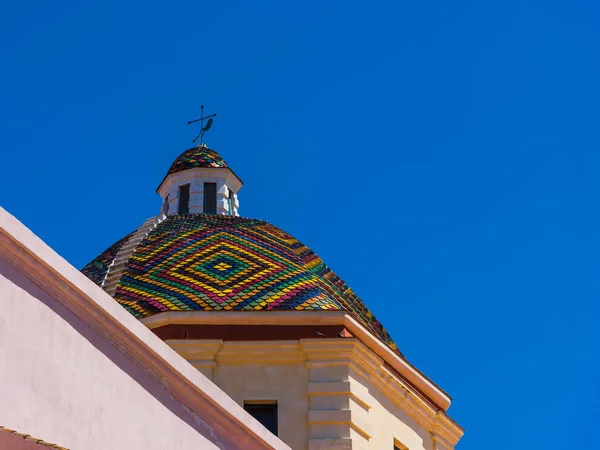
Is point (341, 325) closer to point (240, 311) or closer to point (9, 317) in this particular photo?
point (240, 311)

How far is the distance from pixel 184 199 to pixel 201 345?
4907 mm

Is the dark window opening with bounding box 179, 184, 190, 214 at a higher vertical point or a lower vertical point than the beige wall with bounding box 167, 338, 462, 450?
higher

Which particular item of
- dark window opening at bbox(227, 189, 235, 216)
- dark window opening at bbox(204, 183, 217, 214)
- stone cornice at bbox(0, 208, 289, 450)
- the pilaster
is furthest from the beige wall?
dark window opening at bbox(227, 189, 235, 216)

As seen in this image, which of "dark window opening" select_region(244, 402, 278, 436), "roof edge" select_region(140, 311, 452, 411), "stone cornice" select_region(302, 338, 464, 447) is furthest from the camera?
"roof edge" select_region(140, 311, 452, 411)

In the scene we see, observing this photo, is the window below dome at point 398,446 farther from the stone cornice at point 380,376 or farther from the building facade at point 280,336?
the stone cornice at point 380,376

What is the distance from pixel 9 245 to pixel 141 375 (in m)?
1.12

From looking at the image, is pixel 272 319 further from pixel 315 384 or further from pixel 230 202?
pixel 230 202

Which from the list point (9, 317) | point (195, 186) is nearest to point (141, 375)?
point (9, 317)

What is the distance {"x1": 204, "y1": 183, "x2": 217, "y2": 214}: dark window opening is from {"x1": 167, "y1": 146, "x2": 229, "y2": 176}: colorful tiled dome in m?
0.36

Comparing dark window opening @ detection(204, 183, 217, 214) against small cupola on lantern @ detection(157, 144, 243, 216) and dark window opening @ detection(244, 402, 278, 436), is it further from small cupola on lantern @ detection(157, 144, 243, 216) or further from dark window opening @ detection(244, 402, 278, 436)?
dark window opening @ detection(244, 402, 278, 436)

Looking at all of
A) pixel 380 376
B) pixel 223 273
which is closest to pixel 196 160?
pixel 223 273

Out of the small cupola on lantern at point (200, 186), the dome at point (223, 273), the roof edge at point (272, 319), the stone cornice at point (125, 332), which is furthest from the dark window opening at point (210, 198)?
the stone cornice at point (125, 332)

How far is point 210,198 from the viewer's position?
17969 mm

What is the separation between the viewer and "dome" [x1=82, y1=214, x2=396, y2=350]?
550 inches
